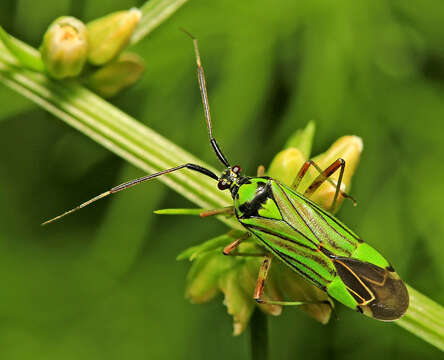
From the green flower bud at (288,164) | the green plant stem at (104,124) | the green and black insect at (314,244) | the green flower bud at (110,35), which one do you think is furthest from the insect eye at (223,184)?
the green flower bud at (110,35)

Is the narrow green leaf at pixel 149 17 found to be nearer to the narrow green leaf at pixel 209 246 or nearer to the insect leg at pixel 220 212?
the insect leg at pixel 220 212

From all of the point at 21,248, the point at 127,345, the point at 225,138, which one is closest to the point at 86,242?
the point at 21,248

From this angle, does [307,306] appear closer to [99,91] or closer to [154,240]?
[99,91]

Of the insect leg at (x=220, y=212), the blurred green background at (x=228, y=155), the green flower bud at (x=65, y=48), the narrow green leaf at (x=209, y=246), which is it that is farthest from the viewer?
the blurred green background at (x=228, y=155)

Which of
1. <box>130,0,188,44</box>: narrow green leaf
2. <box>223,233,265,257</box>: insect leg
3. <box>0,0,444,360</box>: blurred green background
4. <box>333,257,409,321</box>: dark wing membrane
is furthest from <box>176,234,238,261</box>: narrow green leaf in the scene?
<box>0,0,444,360</box>: blurred green background

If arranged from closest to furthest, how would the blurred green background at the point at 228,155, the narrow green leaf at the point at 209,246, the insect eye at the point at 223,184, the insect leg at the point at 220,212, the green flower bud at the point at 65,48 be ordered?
1. the narrow green leaf at the point at 209,246
2. the green flower bud at the point at 65,48
3. the insect leg at the point at 220,212
4. the insect eye at the point at 223,184
5. the blurred green background at the point at 228,155

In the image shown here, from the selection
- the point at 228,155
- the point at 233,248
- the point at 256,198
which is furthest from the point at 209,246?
the point at 228,155
